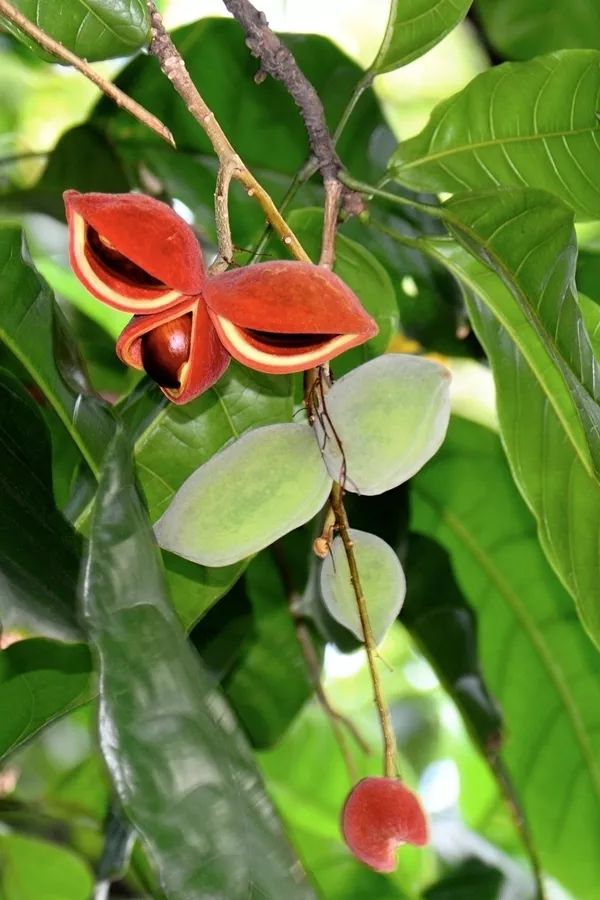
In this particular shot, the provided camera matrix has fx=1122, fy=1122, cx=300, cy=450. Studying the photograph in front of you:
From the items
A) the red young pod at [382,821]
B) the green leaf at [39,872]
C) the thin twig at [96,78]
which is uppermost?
the thin twig at [96,78]

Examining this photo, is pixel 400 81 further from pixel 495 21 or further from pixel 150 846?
pixel 150 846

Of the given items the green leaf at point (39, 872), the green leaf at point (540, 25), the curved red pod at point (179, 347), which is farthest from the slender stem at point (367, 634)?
the green leaf at point (39, 872)

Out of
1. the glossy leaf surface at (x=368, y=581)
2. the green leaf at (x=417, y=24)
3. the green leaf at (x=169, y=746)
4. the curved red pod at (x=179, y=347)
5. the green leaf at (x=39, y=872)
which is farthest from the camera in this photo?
the green leaf at (x=39, y=872)

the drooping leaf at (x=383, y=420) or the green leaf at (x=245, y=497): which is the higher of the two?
the drooping leaf at (x=383, y=420)

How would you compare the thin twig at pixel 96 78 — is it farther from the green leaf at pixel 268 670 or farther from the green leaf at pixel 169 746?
the green leaf at pixel 268 670

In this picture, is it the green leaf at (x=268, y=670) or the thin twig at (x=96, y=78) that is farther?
the green leaf at (x=268, y=670)

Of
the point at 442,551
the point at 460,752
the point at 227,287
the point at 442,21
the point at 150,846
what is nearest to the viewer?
the point at 150,846

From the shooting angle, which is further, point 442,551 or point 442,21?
point 442,551

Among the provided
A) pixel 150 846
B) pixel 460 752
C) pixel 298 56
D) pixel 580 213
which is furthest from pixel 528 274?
pixel 460 752
